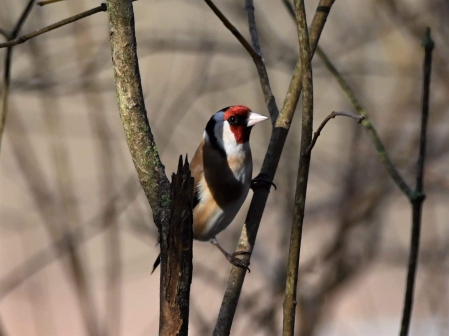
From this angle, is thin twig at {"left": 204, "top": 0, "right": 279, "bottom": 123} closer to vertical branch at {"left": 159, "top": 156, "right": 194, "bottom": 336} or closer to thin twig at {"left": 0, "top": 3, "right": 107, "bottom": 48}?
thin twig at {"left": 0, "top": 3, "right": 107, "bottom": 48}

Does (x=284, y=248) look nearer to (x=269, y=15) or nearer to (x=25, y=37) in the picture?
(x=25, y=37)

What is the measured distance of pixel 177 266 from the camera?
3.51 ft

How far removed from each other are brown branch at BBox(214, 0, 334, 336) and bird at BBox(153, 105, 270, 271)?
25.1 inches

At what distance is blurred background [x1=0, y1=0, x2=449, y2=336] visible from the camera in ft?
8.44

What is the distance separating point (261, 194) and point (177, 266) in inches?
22.9

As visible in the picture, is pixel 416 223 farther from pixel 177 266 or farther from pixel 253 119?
pixel 253 119

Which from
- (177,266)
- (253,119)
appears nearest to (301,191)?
(177,266)

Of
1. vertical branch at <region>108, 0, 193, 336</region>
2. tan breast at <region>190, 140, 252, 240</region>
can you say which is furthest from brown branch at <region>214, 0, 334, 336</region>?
tan breast at <region>190, 140, 252, 240</region>

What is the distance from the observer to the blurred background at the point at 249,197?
2572 millimetres

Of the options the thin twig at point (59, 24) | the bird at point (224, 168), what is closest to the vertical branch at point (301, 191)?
the thin twig at point (59, 24)

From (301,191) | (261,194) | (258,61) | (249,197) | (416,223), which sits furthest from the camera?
(249,197)

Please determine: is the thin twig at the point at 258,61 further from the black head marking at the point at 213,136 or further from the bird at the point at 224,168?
the black head marking at the point at 213,136

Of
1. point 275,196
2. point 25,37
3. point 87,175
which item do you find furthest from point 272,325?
point 87,175

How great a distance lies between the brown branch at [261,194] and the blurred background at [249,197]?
835 millimetres
